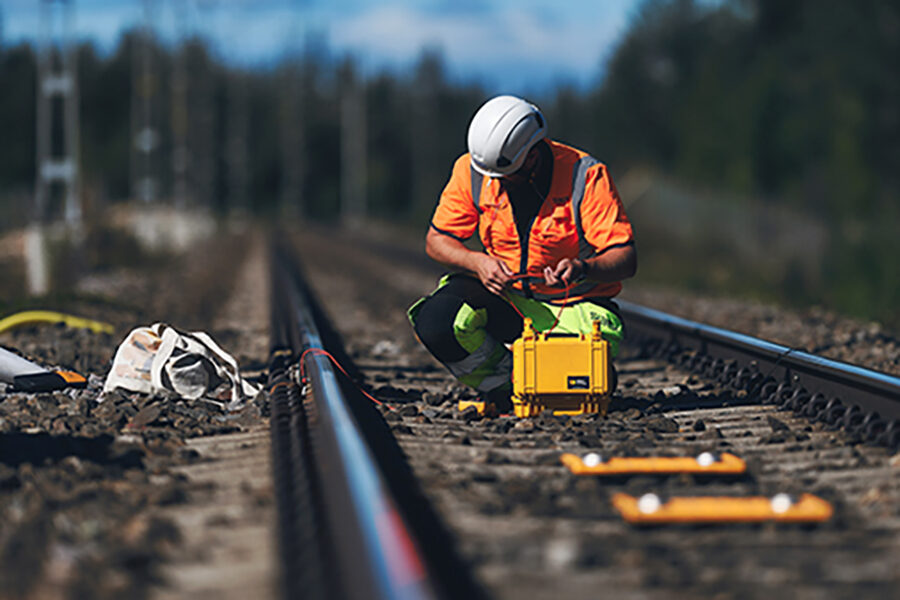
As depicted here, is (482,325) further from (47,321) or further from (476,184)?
(47,321)

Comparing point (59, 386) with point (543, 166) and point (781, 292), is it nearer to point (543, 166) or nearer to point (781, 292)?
point (543, 166)

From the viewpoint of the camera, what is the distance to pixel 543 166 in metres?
5.88

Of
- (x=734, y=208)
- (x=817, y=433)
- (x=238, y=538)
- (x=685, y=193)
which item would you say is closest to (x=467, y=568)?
(x=238, y=538)

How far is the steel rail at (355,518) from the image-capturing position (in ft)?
9.13

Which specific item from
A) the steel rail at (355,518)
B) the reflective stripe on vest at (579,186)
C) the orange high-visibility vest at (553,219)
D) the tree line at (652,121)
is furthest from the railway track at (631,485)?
the tree line at (652,121)

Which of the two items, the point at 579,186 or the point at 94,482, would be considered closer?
the point at 94,482

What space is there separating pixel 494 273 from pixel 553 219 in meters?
0.42

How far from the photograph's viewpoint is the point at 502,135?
5.56 meters

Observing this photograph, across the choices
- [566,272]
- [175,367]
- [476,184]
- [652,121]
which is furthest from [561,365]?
[652,121]

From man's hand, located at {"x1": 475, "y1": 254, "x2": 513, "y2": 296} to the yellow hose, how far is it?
14.9ft

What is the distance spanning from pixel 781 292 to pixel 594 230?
10959 millimetres

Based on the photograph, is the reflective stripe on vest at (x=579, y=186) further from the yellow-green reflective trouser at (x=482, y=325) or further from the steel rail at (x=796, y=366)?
the steel rail at (x=796, y=366)

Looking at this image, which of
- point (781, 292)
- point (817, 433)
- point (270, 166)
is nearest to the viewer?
point (817, 433)

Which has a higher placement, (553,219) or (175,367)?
(553,219)
